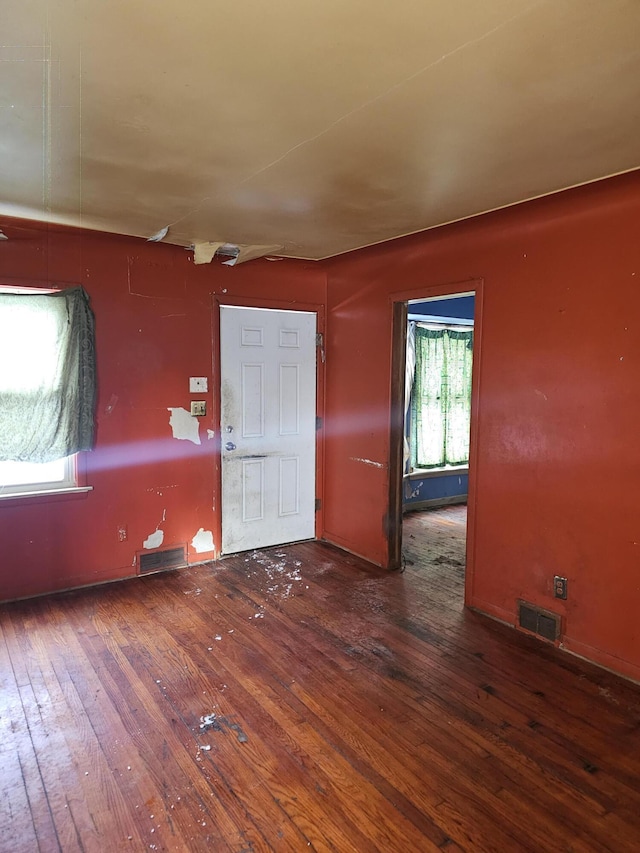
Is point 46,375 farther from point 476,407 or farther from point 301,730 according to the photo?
point 476,407

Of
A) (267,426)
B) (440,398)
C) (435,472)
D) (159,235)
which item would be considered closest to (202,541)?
(267,426)

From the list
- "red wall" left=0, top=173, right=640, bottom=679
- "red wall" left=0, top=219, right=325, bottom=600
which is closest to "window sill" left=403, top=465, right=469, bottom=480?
"red wall" left=0, top=173, right=640, bottom=679

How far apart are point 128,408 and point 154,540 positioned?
1.02 meters

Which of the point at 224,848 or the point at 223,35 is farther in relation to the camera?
the point at 224,848

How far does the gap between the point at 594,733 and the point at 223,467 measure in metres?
2.95

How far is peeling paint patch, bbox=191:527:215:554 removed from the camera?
13.7 feet

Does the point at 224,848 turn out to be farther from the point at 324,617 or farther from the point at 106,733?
the point at 324,617

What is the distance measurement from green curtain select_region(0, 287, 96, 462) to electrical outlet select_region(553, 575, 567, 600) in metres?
3.10

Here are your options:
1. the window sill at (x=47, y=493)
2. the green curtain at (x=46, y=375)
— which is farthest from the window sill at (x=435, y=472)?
the green curtain at (x=46, y=375)

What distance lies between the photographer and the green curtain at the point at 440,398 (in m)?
5.88

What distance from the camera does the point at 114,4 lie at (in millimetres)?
1338

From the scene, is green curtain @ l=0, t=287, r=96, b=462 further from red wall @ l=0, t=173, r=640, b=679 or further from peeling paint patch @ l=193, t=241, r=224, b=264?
peeling paint patch @ l=193, t=241, r=224, b=264

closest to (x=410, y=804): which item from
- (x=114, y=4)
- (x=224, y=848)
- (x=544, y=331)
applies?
(x=224, y=848)

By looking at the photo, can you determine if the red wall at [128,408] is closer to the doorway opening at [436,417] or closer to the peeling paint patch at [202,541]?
the peeling paint patch at [202,541]
